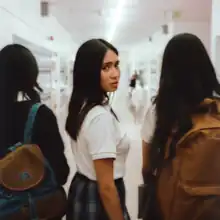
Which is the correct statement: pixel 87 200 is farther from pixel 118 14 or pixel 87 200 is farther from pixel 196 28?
pixel 196 28

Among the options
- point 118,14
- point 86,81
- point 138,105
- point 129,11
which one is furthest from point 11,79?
point 138,105

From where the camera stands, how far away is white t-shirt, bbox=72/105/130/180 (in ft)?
4.68

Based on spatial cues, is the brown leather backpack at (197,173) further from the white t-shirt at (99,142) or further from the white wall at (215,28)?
the white wall at (215,28)

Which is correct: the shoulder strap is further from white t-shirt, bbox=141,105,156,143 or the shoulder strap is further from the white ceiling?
the white ceiling

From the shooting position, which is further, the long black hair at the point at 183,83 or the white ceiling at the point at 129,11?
the white ceiling at the point at 129,11

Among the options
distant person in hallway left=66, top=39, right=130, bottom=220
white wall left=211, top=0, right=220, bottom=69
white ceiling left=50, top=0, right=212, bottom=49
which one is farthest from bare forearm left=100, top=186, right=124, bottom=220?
white ceiling left=50, top=0, right=212, bottom=49

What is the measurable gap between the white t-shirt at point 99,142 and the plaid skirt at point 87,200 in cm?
4

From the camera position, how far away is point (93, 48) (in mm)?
1489

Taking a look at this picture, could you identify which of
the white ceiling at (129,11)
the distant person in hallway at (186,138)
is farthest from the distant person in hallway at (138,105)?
the distant person in hallway at (186,138)

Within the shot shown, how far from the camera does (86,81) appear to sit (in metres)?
1.51

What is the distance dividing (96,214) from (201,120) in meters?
0.60

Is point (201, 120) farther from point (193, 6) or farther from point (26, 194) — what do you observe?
point (193, 6)

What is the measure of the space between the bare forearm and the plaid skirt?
60 millimetres

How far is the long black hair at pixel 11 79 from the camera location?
157 cm
